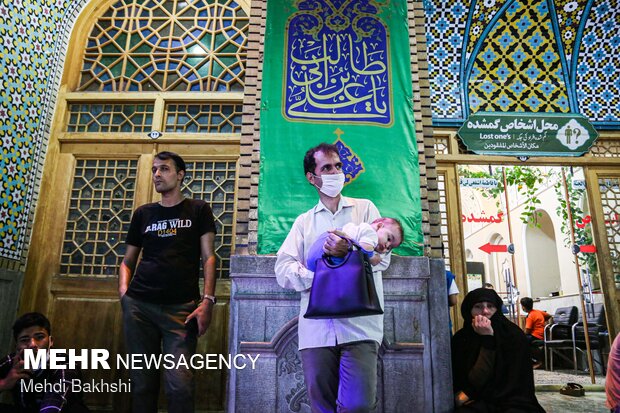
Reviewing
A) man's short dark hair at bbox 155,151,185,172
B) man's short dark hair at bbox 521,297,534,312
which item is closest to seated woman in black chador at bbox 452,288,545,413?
man's short dark hair at bbox 155,151,185,172

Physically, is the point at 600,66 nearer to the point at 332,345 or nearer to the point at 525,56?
the point at 525,56

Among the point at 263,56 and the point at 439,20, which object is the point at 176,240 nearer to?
the point at 263,56

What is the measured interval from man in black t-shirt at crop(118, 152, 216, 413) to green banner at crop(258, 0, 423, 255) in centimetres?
44

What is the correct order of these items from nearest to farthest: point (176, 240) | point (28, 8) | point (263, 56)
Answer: point (176, 240) → point (263, 56) → point (28, 8)

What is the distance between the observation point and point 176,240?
246 cm

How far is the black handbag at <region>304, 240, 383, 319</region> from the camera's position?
1.59 m

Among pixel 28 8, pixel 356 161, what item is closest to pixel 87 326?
pixel 356 161

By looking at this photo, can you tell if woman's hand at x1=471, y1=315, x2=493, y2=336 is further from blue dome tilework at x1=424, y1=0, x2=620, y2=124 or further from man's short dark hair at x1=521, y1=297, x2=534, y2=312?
man's short dark hair at x1=521, y1=297, x2=534, y2=312

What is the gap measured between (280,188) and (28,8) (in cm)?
285

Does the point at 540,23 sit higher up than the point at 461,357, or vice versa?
the point at 540,23

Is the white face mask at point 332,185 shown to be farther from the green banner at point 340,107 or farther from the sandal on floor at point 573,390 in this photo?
the sandal on floor at point 573,390

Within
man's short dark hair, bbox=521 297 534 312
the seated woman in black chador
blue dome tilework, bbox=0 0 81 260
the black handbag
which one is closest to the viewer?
the black handbag

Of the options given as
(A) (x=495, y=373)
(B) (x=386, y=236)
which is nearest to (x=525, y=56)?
(A) (x=495, y=373)

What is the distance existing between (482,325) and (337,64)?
2.00m
